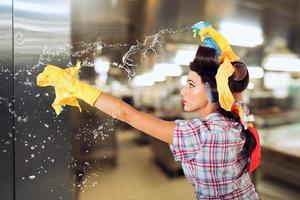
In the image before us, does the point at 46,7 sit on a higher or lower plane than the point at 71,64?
higher

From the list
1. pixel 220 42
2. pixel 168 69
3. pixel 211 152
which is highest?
pixel 220 42

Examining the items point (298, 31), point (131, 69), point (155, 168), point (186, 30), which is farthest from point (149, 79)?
point (298, 31)

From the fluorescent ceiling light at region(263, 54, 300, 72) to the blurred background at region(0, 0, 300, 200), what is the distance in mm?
603

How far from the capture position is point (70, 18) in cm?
113

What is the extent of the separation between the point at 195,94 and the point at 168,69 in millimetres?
318

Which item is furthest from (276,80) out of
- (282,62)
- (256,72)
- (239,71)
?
(239,71)

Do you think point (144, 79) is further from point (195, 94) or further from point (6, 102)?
point (6, 102)

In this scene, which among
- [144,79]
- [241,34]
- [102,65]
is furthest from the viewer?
[241,34]

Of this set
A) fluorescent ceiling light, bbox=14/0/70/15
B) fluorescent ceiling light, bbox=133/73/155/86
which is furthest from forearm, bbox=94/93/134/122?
fluorescent ceiling light, bbox=14/0/70/15

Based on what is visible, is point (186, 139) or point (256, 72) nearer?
point (186, 139)

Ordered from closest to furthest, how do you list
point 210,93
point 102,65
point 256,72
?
point 210,93 < point 102,65 < point 256,72

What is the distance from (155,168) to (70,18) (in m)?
0.70

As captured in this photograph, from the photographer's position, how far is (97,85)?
116 centimetres

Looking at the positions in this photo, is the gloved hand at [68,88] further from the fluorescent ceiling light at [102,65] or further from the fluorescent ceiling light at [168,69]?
the fluorescent ceiling light at [168,69]
